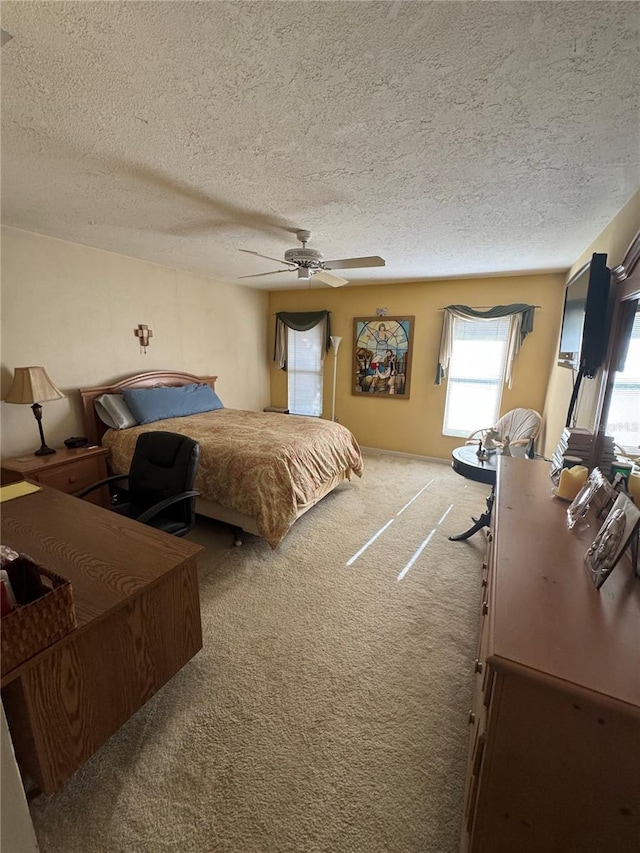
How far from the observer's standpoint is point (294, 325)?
5.34 metres

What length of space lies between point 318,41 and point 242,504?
244 centimetres

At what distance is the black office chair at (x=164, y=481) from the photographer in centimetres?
216

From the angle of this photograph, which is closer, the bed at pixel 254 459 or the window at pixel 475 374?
the bed at pixel 254 459

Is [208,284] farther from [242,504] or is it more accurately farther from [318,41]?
[318,41]

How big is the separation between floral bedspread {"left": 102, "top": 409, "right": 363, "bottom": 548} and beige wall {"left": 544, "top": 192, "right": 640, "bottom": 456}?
1.98 meters

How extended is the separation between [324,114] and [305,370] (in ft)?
14.0

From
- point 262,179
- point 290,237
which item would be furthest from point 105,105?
point 290,237

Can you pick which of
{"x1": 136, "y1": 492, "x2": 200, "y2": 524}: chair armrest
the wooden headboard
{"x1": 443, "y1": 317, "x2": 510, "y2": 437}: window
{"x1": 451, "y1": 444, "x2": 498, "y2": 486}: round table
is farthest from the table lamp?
{"x1": 443, "y1": 317, "x2": 510, "y2": 437}: window

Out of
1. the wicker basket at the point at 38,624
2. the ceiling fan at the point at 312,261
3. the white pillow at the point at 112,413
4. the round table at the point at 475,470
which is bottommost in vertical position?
the round table at the point at 475,470

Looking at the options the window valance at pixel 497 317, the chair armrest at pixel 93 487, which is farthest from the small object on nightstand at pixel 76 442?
the window valance at pixel 497 317

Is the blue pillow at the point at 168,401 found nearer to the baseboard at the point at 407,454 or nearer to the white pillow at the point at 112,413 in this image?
the white pillow at the point at 112,413

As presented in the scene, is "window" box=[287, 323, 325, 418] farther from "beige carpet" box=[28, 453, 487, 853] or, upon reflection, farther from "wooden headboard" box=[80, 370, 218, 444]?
"beige carpet" box=[28, 453, 487, 853]

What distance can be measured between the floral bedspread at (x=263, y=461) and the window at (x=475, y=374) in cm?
180

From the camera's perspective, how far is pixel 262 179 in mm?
1871
